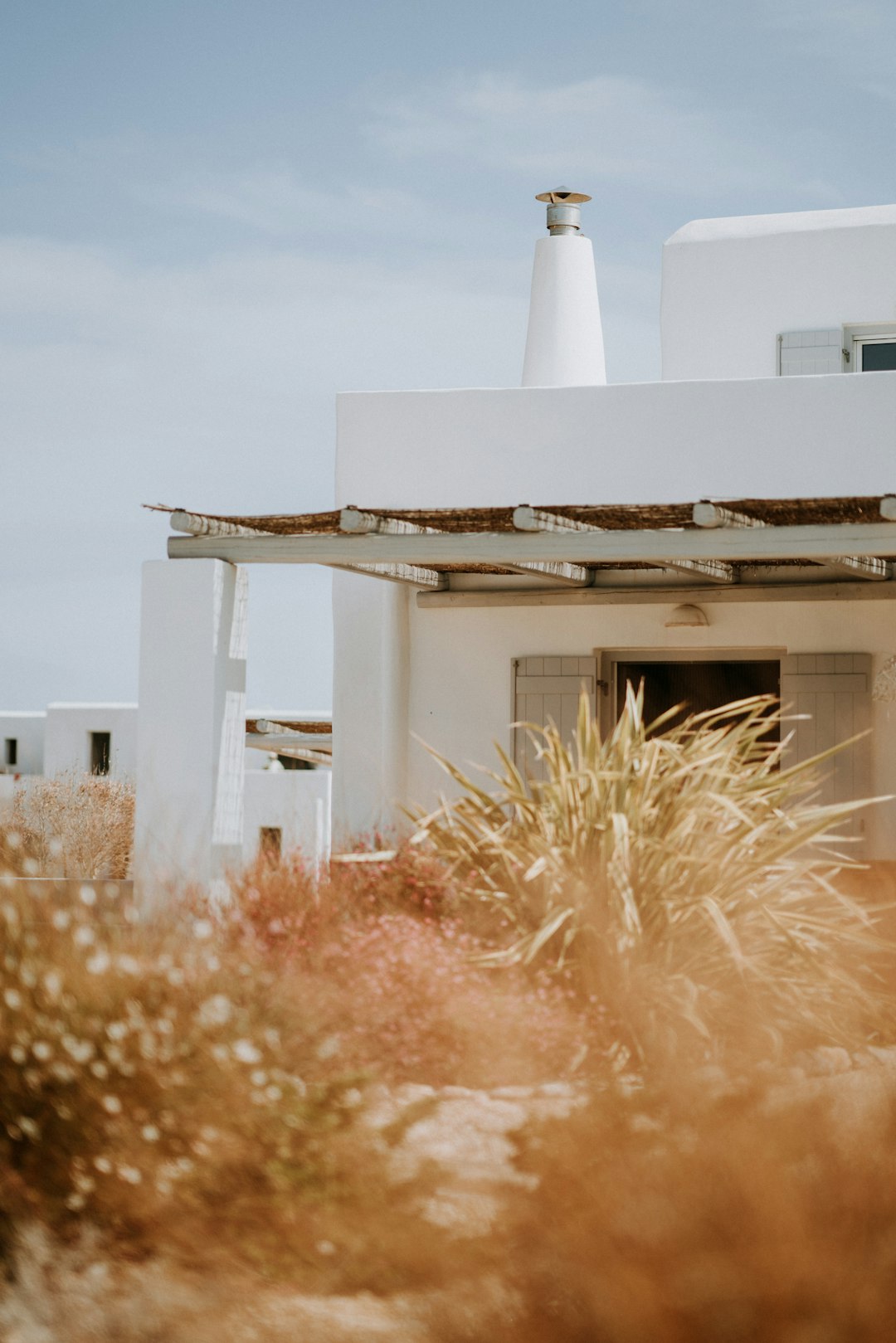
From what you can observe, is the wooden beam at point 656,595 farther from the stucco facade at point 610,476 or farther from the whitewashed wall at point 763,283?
the whitewashed wall at point 763,283

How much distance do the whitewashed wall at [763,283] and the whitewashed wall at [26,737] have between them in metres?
21.8

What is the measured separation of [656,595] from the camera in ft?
35.4

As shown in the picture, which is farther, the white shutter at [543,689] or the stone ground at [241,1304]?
the white shutter at [543,689]

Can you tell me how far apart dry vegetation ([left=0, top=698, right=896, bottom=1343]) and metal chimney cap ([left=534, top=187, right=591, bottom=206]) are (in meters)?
8.17

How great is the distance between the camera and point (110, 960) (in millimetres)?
4906

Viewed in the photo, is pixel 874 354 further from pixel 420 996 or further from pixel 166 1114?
pixel 166 1114

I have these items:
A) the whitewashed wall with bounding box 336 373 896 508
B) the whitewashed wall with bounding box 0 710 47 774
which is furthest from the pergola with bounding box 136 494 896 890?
the whitewashed wall with bounding box 0 710 47 774

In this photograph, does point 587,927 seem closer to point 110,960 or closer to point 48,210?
point 110,960

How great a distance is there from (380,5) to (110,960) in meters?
11.4

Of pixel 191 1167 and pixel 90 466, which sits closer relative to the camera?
pixel 191 1167

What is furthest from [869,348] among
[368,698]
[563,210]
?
[368,698]

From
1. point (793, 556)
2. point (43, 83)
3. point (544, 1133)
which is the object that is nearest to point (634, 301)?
point (43, 83)

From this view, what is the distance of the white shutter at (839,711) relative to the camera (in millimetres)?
10297

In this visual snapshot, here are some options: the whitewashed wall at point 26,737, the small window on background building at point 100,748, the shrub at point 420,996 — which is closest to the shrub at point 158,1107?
the shrub at point 420,996
